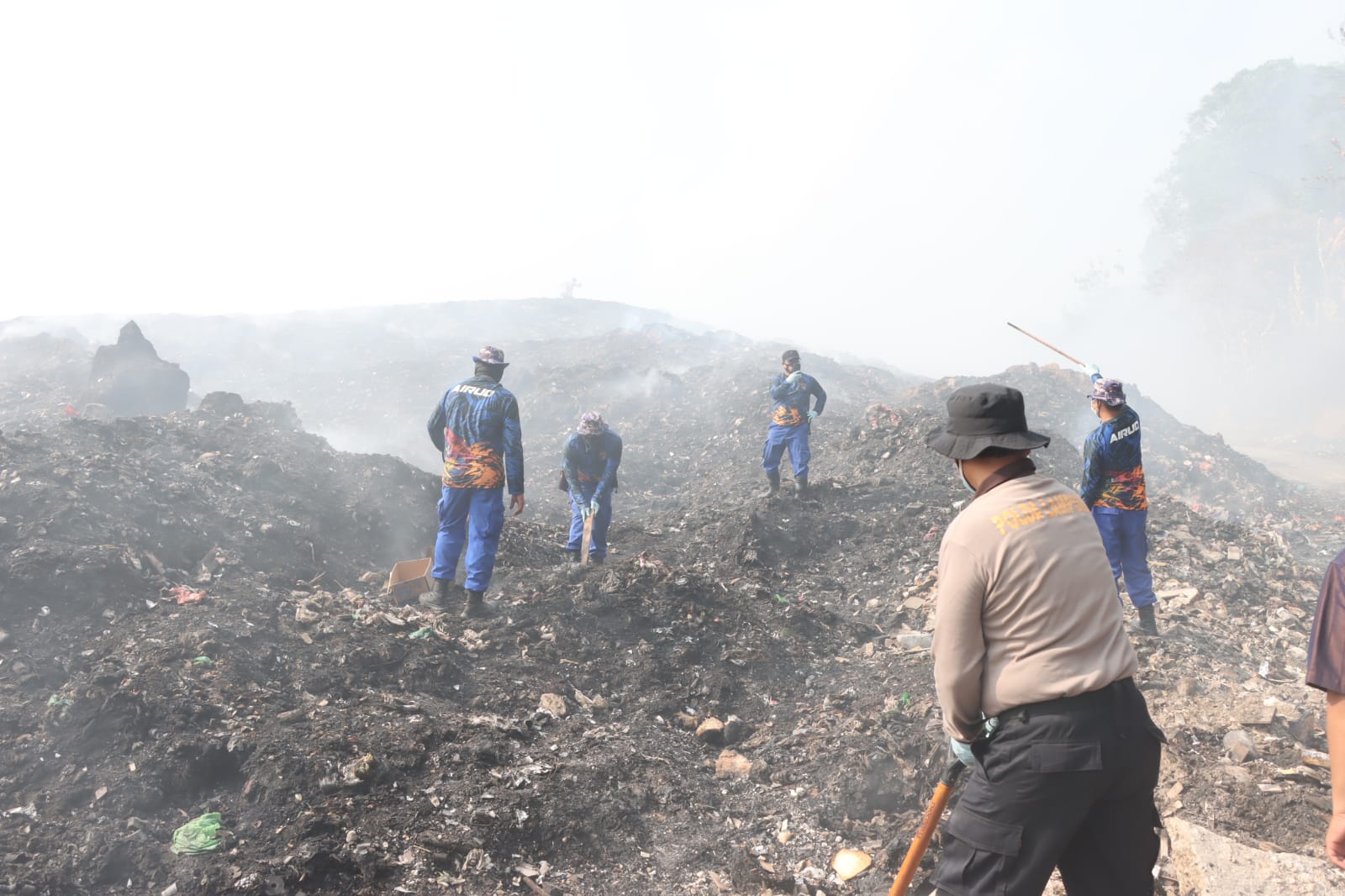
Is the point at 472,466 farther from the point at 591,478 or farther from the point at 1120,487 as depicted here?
the point at 1120,487

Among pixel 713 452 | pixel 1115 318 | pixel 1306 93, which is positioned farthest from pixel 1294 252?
pixel 713 452

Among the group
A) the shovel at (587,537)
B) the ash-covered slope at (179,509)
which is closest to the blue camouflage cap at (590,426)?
the shovel at (587,537)

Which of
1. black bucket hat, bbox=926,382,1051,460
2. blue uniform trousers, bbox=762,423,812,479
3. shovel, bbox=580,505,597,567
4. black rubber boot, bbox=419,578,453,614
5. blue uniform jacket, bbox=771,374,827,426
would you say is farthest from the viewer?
blue uniform trousers, bbox=762,423,812,479

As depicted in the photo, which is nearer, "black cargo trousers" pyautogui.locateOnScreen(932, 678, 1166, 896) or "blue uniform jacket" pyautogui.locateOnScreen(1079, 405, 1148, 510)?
"black cargo trousers" pyautogui.locateOnScreen(932, 678, 1166, 896)

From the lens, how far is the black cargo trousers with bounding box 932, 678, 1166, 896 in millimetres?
1696

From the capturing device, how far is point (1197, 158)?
1321 inches

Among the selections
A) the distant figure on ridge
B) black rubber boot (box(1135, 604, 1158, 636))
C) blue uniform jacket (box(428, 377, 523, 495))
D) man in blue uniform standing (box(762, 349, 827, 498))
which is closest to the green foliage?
man in blue uniform standing (box(762, 349, 827, 498))

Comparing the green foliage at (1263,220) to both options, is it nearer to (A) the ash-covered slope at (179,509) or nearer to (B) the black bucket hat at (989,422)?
(A) the ash-covered slope at (179,509)

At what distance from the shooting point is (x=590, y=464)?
747 cm

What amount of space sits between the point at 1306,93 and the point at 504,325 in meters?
36.4

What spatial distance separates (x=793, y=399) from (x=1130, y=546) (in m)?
4.84

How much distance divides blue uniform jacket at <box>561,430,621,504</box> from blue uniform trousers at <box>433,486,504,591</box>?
1.59m

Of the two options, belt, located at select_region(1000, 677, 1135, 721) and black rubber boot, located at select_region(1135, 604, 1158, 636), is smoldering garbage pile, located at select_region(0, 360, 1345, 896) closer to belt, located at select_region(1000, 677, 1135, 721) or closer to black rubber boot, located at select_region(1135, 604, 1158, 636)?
→ black rubber boot, located at select_region(1135, 604, 1158, 636)

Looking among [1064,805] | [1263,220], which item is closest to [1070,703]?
[1064,805]
